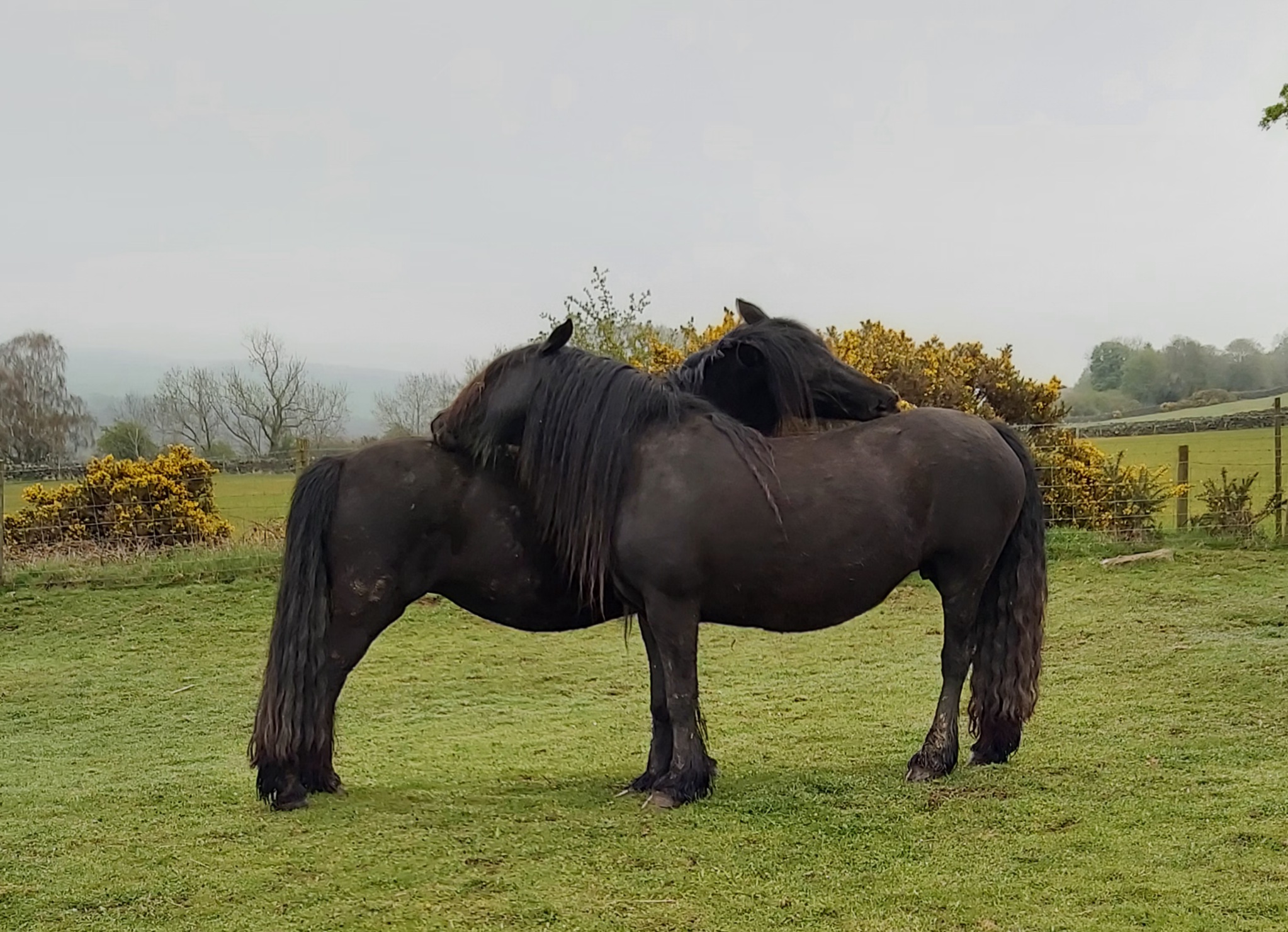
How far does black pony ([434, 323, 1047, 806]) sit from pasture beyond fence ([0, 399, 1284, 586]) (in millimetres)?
6382

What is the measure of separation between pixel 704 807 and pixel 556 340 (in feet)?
6.36

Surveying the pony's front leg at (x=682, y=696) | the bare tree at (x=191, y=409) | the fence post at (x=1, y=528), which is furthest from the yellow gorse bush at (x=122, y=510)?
the pony's front leg at (x=682, y=696)

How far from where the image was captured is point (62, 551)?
476 inches

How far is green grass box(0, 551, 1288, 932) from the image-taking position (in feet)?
9.13

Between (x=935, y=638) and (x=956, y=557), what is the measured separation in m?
4.23

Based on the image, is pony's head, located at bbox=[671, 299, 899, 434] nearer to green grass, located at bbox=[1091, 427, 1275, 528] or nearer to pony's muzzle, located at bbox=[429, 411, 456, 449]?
pony's muzzle, located at bbox=[429, 411, 456, 449]

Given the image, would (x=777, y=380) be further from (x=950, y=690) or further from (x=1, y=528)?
(x=1, y=528)

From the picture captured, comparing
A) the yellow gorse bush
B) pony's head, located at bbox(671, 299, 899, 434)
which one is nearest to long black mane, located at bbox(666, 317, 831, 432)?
pony's head, located at bbox(671, 299, 899, 434)

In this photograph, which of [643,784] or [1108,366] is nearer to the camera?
[643,784]

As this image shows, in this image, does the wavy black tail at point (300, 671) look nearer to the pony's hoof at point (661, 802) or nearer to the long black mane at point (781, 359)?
the pony's hoof at point (661, 802)

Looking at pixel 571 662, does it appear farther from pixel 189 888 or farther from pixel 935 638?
pixel 189 888

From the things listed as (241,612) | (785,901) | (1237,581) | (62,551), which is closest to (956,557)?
(785,901)

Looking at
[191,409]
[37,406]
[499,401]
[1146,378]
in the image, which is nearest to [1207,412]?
[1146,378]

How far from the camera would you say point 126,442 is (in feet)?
62.7
